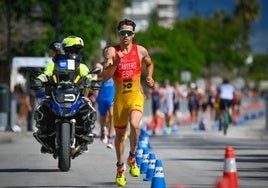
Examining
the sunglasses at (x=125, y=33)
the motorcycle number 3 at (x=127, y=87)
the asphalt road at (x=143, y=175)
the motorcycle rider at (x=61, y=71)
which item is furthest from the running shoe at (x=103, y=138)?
the sunglasses at (x=125, y=33)

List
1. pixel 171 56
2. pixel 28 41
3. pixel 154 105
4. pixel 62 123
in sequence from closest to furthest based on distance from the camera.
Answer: pixel 62 123
pixel 154 105
pixel 28 41
pixel 171 56

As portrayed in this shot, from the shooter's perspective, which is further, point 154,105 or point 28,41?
point 28,41

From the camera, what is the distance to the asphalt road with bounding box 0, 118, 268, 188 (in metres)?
14.8

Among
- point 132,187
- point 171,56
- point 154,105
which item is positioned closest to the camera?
point 132,187

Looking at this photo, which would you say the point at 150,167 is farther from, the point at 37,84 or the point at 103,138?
the point at 103,138

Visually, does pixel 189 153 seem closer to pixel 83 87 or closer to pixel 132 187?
pixel 83 87

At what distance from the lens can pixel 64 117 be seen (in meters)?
16.4

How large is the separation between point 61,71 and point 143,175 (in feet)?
6.76

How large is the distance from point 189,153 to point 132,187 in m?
7.78

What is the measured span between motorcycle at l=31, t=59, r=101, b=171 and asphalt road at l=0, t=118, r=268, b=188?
0.35 m

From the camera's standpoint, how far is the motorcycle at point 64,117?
16281mm

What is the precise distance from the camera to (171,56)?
341ft

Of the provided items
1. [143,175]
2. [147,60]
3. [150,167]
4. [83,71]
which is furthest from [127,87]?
[83,71]

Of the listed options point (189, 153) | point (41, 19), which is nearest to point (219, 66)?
point (41, 19)
